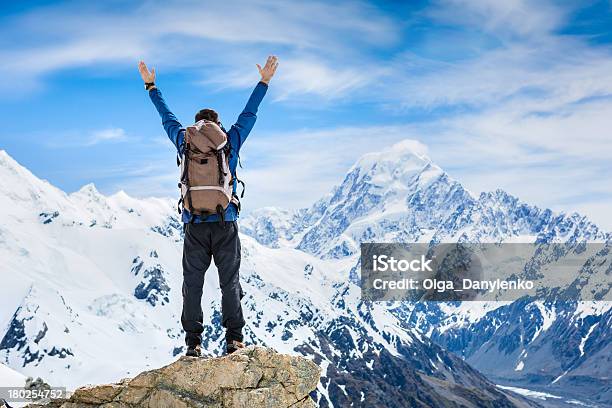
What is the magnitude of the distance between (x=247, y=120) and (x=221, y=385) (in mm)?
6163

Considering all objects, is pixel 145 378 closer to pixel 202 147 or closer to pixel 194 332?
pixel 194 332

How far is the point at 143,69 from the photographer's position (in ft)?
64.3

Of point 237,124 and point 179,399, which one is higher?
point 237,124

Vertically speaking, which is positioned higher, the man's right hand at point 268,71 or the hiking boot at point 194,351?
the man's right hand at point 268,71

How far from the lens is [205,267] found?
733 inches

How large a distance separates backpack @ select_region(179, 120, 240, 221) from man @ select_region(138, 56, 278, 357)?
1.03 ft

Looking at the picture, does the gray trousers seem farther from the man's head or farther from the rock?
the man's head

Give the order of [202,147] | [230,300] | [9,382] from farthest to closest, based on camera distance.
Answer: [9,382] < [230,300] < [202,147]

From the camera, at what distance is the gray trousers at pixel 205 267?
711 inches

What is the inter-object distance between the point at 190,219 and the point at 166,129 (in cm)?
237

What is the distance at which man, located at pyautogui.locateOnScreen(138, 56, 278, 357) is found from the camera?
18016mm

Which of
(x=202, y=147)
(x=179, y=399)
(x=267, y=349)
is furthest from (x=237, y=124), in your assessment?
(x=179, y=399)

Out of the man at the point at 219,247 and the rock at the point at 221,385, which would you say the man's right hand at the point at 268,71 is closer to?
the man at the point at 219,247

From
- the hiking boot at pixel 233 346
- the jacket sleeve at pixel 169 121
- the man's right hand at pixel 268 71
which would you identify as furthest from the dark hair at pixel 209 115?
the hiking boot at pixel 233 346
